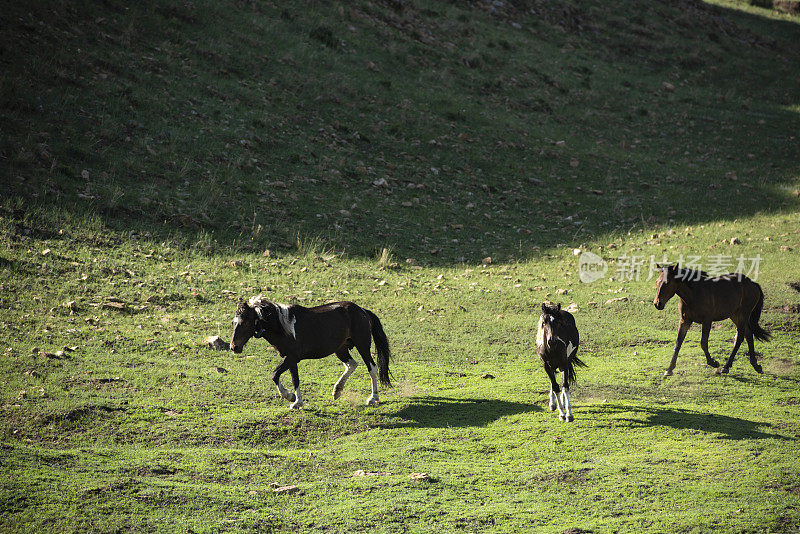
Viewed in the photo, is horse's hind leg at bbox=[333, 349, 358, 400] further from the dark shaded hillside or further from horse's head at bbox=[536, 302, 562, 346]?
the dark shaded hillside

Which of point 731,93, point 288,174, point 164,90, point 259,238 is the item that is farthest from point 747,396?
point 731,93

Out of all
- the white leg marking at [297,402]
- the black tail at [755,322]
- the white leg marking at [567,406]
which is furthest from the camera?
the black tail at [755,322]

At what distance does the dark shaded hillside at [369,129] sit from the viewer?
21344mm

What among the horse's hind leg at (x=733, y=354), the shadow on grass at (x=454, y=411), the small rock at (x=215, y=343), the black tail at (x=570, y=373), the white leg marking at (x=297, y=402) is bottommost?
the small rock at (x=215, y=343)

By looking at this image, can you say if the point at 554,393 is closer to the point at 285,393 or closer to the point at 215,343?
the point at 285,393

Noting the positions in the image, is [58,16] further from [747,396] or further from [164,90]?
[747,396]

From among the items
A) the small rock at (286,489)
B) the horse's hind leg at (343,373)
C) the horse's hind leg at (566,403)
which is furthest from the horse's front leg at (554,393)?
the small rock at (286,489)

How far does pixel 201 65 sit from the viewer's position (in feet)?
91.8

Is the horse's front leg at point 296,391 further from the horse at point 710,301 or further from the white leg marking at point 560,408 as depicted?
the horse at point 710,301

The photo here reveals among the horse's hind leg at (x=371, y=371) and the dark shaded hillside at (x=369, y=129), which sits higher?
the dark shaded hillside at (x=369, y=129)

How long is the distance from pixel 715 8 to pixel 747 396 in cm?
4895

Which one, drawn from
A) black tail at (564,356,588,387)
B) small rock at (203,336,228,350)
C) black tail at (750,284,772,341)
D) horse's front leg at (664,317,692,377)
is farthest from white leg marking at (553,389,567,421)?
small rock at (203,336,228,350)

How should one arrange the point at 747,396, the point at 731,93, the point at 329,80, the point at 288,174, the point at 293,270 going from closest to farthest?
the point at 747,396, the point at 293,270, the point at 288,174, the point at 329,80, the point at 731,93

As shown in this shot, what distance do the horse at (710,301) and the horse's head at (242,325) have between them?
7.49m
